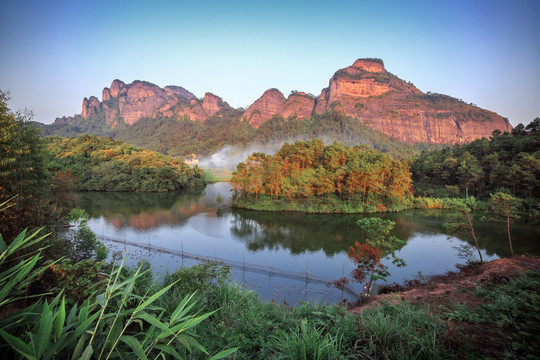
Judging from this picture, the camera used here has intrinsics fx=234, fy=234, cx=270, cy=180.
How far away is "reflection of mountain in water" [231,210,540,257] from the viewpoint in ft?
43.6

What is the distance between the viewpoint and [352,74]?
97625 millimetres

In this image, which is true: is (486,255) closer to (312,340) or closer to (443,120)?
(312,340)

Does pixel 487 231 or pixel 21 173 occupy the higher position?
pixel 21 173

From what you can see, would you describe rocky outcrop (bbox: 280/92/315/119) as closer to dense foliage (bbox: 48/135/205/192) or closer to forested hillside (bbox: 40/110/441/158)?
forested hillside (bbox: 40/110/441/158)

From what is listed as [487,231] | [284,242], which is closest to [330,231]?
[284,242]

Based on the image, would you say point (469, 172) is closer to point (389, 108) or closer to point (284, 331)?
point (284, 331)

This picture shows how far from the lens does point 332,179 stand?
2216 cm

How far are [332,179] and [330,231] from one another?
290 inches

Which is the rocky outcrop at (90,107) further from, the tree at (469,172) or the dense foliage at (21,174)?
the tree at (469,172)

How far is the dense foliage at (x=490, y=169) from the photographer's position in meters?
20.7

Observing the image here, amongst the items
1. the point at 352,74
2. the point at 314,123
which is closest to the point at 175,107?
the point at 314,123

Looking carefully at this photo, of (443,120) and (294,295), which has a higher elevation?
(443,120)

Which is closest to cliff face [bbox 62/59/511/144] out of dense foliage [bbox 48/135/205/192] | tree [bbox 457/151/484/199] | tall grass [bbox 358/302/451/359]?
dense foliage [bbox 48/135/205/192]

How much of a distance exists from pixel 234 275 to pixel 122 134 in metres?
114
